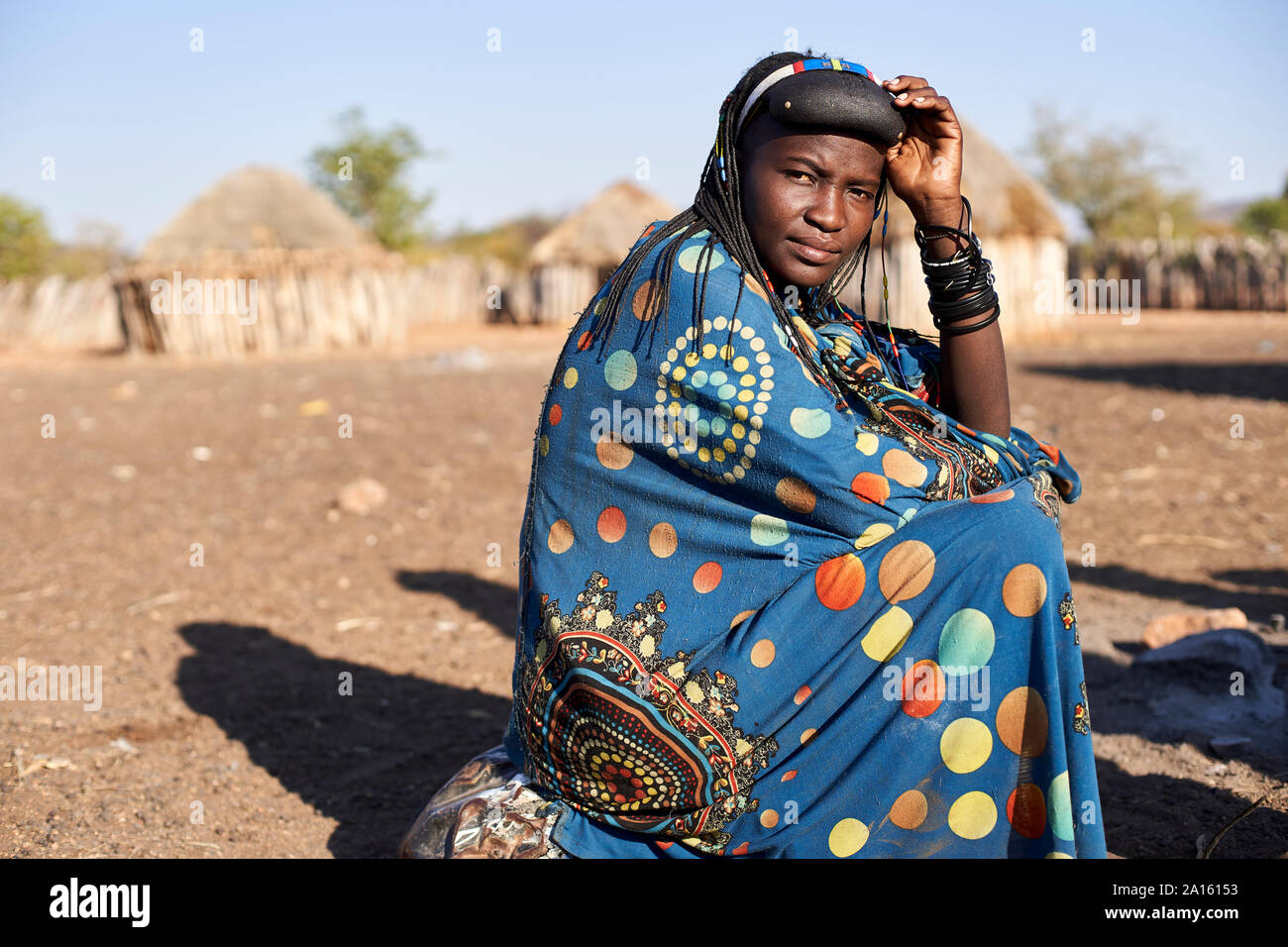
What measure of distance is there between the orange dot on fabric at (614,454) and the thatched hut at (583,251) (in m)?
20.8

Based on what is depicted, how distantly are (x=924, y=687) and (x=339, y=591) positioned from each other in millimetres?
3716

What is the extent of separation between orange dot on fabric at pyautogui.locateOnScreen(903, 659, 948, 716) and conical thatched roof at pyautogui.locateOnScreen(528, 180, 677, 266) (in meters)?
21.0

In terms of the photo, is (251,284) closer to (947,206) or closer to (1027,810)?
(947,206)

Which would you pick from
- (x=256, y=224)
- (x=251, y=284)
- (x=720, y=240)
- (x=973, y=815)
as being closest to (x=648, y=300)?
(x=720, y=240)

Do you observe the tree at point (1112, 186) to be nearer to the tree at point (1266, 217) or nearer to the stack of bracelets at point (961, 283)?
the tree at point (1266, 217)

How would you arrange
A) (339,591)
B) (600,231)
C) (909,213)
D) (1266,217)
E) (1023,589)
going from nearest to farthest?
1. (1023,589)
2. (339,591)
3. (909,213)
4. (600,231)
5. (1266,217)

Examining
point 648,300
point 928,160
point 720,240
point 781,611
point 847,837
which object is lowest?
point 847,837

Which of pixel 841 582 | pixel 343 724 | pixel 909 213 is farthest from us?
pixel 909 213

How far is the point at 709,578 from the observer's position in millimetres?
2211

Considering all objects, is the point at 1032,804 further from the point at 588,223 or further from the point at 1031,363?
the point at 588,223

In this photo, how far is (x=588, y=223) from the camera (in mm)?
23172

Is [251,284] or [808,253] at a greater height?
[808,253]
